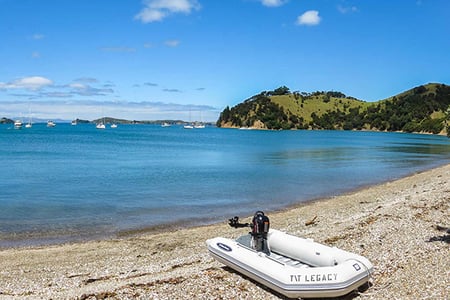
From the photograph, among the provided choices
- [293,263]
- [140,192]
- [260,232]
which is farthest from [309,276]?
[140,192]

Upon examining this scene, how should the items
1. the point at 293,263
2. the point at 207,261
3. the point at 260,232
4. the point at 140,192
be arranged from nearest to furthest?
1. the point at 293,263
2. the point at 260,232
3. the point at 207,261
4. the point at 140,192

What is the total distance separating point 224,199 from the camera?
2372 centimetres

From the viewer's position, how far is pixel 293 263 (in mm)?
9859

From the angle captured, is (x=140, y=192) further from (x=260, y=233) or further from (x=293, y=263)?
(x=293, y=263)

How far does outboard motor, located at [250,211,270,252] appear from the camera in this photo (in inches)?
401

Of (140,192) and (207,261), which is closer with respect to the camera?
(207,261)

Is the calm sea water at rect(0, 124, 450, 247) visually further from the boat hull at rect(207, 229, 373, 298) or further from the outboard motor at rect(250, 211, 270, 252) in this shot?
the boat hull at rect(207, 229, 373, 298)

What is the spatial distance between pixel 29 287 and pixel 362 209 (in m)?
13.6

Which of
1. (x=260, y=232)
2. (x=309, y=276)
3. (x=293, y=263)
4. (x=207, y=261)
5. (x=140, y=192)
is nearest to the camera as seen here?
(x=309, y=276)

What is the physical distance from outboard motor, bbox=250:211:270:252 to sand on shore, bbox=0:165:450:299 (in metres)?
1.03

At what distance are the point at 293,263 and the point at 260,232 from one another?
107 centimetres

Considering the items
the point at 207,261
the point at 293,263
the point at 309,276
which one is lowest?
the point at 207,261

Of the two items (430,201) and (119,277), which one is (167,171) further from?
(119,277)

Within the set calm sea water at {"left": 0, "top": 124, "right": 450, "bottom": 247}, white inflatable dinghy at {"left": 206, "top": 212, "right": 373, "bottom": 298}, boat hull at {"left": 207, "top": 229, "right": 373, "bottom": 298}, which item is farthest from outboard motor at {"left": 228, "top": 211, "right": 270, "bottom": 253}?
calm sea water at {"left": 0, "top": 124, "right": 450, "bottom": 247}
